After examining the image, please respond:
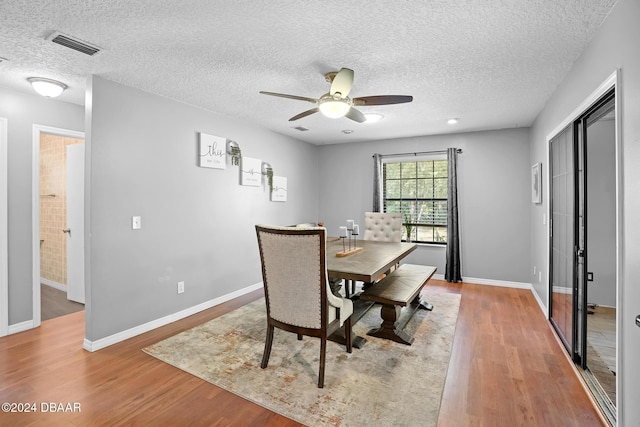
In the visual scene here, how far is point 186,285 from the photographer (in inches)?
144

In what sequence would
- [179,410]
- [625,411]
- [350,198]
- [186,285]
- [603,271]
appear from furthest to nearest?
1. [350,198]
2. [186,285]
3. [603,271]
4. [179,410]
5. [625,411]

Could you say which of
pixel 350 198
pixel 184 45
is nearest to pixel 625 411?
pixel 184 45

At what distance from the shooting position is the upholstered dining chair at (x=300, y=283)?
7.06ft

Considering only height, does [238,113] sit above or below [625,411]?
above

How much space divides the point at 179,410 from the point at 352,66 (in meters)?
2.78

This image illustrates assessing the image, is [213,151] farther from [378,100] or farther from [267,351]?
[267,351]

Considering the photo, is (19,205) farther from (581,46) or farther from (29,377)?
(581,46)

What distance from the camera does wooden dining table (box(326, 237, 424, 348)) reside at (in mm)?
2494

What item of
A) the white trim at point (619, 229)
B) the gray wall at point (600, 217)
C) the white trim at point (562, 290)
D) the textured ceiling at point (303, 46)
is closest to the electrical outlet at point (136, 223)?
the textured ceiling at point (303, 46)

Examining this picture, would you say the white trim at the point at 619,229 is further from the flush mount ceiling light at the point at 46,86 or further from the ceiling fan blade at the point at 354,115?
the flush mount ceiling light at the point at 46,86

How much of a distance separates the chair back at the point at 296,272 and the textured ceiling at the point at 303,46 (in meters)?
1.33

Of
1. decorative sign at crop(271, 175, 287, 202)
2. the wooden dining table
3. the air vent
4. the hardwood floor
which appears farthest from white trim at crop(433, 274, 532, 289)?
the air vent

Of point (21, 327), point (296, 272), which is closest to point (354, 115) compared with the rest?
point (296, 272)

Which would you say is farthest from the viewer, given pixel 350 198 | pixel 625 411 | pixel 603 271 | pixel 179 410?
pixel 350 198
